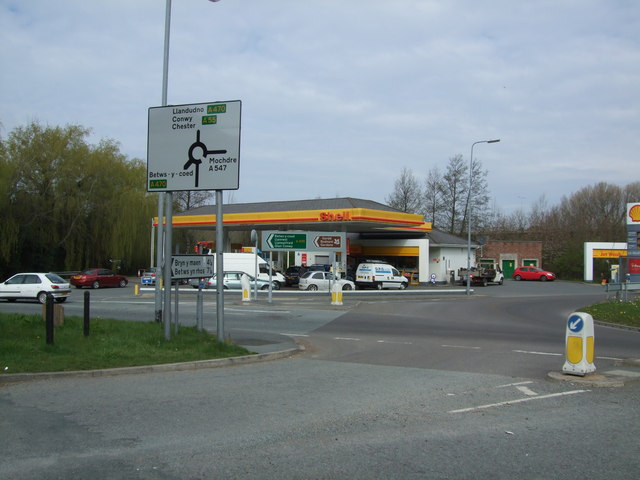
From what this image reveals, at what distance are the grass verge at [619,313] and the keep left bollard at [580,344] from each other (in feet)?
39.1

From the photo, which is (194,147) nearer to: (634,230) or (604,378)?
(604,378)

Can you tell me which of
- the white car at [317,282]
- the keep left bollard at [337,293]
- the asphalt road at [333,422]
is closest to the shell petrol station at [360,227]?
the white car at [317,282]

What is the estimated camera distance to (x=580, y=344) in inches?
376

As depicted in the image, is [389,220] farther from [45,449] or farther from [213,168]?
[45,449]

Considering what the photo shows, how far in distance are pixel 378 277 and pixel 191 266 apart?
31.0 meters

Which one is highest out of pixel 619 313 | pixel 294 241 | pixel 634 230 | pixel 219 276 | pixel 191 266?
pixel 634 230

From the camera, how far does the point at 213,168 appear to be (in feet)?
41.1

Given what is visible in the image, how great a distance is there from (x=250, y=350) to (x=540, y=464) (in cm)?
807

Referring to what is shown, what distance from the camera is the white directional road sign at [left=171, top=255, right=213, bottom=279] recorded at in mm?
12781

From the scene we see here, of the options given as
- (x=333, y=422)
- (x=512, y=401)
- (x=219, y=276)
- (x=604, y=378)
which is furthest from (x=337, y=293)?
(x=333, y=422)

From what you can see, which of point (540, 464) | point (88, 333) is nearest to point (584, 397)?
point (540, 464)

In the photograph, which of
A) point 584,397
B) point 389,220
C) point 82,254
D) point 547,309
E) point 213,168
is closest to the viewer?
point 584,397

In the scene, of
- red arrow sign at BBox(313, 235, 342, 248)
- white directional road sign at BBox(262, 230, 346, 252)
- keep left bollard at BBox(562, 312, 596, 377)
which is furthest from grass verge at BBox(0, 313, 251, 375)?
red arrow sign at BBox(313, 235, 342, 248)

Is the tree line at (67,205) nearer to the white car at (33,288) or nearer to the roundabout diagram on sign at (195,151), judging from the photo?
the white car at (33,288)
